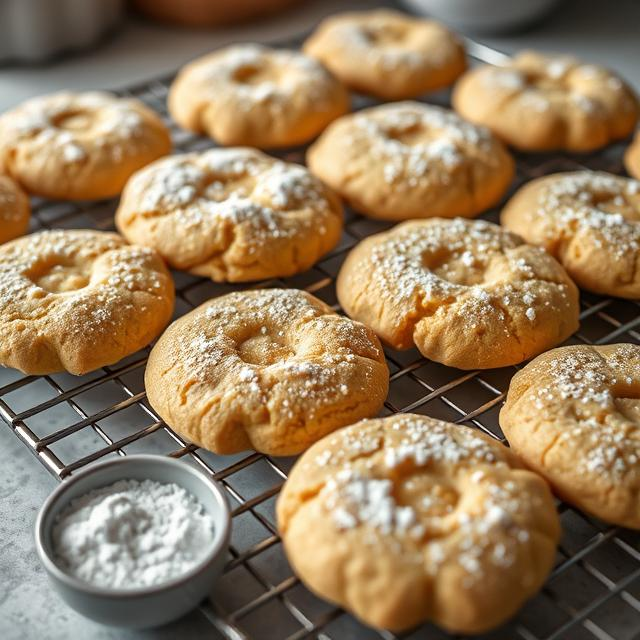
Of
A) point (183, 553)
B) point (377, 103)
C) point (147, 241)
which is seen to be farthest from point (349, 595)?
point (377, 103)

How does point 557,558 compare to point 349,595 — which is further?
point 557,558

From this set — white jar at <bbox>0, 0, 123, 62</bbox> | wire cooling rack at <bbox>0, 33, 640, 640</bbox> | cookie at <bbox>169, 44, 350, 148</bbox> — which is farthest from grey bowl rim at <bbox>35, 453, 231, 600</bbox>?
white jar at <bbox>0, 0, 123, 62</bbox>

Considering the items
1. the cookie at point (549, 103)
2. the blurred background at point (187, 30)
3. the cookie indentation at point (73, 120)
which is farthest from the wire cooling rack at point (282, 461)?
the blurred background at point (187, 30)

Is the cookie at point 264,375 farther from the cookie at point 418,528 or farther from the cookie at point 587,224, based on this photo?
the cookie at point 587,224

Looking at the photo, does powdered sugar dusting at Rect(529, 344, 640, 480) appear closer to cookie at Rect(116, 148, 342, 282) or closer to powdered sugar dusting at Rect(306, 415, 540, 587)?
powdered sugar dusting at Rect(306, 415, 540, 587)

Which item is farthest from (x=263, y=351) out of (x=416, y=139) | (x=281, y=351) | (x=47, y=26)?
(x=47, y=26)

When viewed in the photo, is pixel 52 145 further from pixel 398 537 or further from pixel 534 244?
pixel 398 537
